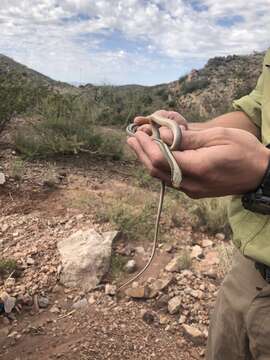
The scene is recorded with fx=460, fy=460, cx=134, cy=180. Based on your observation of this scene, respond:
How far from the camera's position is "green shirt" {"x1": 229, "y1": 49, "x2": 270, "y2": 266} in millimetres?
1220

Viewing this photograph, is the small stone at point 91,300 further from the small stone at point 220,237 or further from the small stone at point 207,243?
Result: the small stone at point 220,237

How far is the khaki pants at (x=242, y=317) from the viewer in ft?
4.37

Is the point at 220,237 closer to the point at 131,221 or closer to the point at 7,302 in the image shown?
the point at 131,221

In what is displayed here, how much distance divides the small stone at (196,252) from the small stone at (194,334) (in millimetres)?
843

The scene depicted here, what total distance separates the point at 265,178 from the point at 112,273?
8.10 ft

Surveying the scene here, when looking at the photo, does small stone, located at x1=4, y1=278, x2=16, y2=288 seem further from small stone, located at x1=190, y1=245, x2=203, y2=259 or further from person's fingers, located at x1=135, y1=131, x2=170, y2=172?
person's fingers, located at x1=135, y1=131, x2=170, y2=172

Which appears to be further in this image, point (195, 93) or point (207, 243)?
point (195, 93)

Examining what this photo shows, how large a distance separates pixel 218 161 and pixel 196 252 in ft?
9.45

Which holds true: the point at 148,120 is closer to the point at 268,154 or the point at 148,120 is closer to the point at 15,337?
the point at 268,154

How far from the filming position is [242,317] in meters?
1.46

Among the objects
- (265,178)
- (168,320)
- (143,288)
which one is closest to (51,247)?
(143,288)

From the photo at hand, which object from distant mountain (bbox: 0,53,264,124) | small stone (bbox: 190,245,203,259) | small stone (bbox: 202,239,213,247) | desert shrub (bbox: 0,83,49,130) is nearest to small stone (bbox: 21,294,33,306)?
small stone (bbox: 190,245,203,259)

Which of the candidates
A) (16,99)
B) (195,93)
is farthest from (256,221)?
(195,93)

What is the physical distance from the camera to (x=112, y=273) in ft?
11.1
